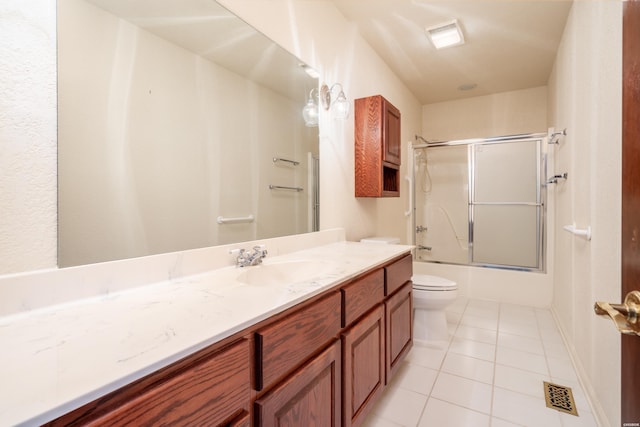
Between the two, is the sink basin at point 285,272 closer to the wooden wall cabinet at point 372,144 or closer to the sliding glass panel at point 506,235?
the wooden wall cabinet at point 372,144

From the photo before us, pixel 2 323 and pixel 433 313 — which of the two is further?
pixel 433 313

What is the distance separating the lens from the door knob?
445mm

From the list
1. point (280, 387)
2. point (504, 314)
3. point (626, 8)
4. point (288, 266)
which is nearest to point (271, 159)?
point (288, 266)

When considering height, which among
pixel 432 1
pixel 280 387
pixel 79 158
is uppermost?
pixel 432 1

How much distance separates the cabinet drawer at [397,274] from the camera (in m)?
1.55

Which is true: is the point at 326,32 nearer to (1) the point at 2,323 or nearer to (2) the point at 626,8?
(2) the point at 626,8

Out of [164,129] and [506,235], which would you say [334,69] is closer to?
[164,129]

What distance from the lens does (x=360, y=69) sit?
2.47 metres

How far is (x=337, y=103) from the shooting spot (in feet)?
6.79

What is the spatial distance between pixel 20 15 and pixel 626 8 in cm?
135

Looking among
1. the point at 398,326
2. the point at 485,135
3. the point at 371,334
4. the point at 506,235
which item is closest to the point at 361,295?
the point at 371,334

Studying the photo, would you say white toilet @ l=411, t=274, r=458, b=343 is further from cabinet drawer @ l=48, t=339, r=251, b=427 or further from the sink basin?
cabinet drawer @ l=48, t=339, r=251, b=427

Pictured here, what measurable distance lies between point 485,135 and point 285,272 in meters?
3.48

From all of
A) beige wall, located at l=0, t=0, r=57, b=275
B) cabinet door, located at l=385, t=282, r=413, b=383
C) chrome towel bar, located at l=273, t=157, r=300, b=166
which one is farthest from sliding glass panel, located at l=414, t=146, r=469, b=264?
beige wall, located at l=0, t=0, r=57, b=275
